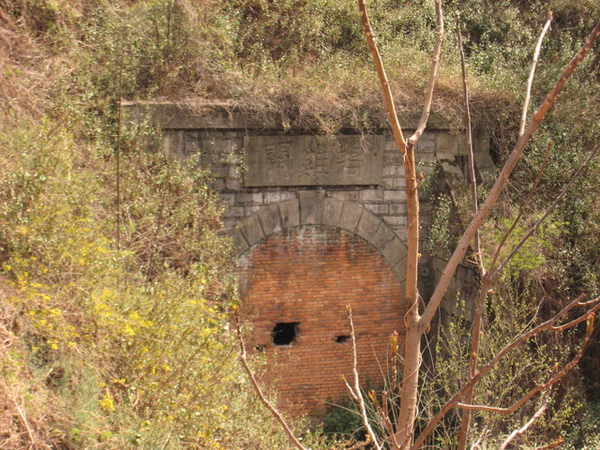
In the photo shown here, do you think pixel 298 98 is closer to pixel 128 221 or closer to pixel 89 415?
pixel 128 221

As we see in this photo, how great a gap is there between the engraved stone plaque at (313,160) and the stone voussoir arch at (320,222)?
0.25m

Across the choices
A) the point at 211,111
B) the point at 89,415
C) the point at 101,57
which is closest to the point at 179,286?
the point at 89,415

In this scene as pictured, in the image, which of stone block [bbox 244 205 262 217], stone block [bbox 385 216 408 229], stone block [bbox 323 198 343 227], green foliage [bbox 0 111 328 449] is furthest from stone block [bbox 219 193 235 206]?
stone block [bbox 385 216 408 229]

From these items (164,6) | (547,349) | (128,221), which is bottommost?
(547,349)

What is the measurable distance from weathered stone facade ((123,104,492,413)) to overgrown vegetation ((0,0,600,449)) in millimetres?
292

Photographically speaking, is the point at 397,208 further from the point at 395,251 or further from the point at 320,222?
the point at 320,222

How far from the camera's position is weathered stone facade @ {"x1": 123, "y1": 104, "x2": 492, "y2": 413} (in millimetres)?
7664

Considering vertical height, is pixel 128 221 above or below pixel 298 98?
below

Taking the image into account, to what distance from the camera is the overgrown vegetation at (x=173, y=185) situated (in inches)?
201

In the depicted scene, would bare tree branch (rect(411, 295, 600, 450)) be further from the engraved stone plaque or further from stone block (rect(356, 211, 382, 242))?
stone block (rect(356, 211, 382, 242))

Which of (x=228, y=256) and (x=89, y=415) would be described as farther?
(x=228, y=256)

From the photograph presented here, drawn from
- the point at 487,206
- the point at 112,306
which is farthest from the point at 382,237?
the point at 487,206

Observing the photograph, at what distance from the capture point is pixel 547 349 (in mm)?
7215

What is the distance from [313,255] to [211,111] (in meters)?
2.18
